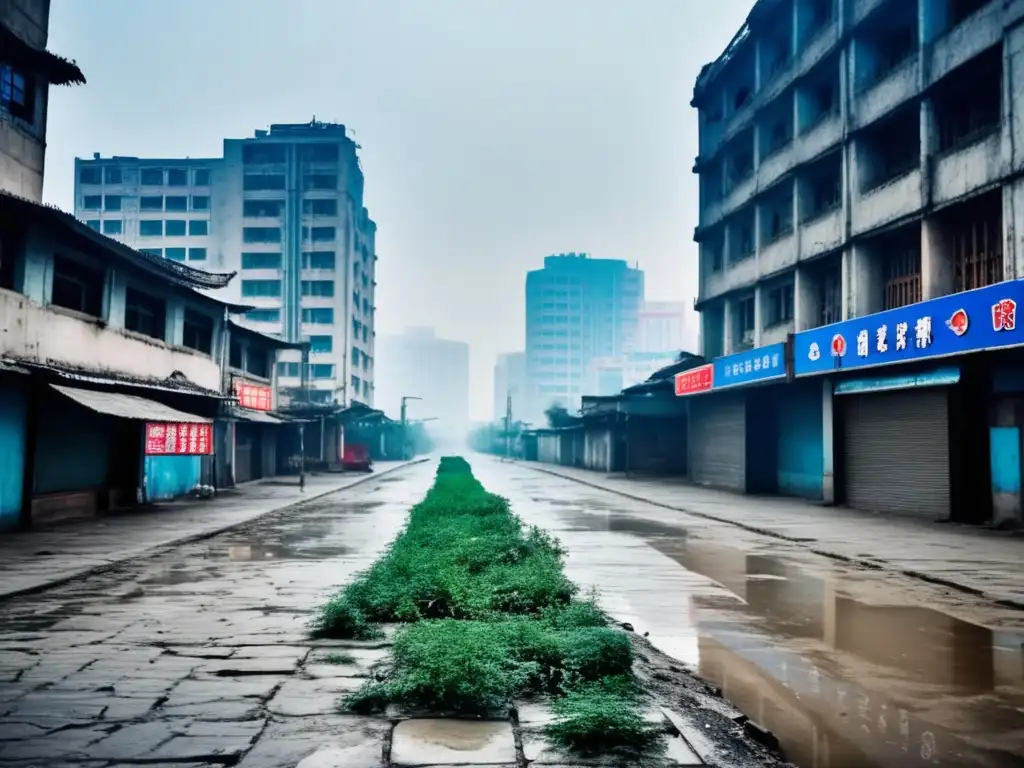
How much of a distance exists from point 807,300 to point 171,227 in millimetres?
73084

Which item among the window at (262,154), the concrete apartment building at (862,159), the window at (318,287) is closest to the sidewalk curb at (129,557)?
the concrete apartment building at (862,159)

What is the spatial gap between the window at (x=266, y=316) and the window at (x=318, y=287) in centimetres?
338

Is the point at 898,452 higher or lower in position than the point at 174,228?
lower

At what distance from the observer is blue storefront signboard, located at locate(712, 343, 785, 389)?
28.2m

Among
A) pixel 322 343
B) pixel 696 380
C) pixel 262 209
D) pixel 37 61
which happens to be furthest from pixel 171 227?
pixel 37 61

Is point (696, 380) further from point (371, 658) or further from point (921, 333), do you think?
point (371, 658)

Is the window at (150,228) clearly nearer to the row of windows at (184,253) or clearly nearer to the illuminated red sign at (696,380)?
the row of windows at (184,253)

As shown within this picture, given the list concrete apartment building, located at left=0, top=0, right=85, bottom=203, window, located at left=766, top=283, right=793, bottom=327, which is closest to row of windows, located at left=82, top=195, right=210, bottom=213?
concrete apartment building, located at left=0, top=0, right=85, bottom=203

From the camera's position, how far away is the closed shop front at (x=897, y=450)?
72.2 ft

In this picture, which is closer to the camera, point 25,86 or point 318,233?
point 25,86

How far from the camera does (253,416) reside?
3506 cm

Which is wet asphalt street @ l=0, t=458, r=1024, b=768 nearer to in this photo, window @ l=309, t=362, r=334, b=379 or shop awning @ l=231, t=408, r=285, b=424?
shop awning @ l=231, t=408, r=285, b=424

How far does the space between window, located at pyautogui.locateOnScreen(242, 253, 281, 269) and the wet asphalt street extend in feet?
237

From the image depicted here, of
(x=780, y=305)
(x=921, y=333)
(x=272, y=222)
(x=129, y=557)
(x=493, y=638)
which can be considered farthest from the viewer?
(x=272, y=222)
